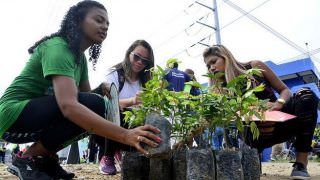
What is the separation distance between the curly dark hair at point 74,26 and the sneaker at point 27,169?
682mm

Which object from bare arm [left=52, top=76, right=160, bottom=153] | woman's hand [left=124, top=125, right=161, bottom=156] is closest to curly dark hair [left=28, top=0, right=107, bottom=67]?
bare arm [left=52, top=76, right=160, bottom=153]

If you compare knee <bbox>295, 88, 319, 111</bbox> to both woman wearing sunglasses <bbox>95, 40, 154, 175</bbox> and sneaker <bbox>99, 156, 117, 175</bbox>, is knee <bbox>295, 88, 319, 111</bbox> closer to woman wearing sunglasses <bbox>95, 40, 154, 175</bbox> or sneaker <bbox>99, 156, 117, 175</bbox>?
woman wearing sunglasses <bbox>95, 40, 154, 175</bbox>

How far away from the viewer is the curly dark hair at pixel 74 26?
1978 mm

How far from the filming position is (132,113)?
1702 millimetres

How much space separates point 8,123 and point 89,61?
800 millimetres

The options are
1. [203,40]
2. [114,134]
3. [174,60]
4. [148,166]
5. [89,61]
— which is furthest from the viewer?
[203,40]

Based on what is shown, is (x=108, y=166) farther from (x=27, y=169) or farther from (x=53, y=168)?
(x=27, y=169)

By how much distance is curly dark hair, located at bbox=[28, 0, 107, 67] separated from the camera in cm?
198

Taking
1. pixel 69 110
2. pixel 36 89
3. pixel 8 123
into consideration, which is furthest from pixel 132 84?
pixel 69 110

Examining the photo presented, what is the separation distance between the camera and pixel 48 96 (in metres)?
1.96

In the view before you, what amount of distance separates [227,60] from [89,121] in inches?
58.3

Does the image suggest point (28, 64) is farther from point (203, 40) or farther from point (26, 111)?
point (203, 40)

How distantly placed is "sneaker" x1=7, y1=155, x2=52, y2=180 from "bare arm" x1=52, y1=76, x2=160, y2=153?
61cm

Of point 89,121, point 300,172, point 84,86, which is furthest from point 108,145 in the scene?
point 300,172
